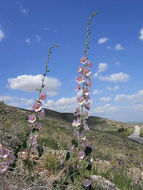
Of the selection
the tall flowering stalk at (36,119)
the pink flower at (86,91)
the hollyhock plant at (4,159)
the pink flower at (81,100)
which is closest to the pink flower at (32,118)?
the tall flowering stalk at (36,119)

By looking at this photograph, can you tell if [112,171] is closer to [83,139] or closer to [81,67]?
[83,139]

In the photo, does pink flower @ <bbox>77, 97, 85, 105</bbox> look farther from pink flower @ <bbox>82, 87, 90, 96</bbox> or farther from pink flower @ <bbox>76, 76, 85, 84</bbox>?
pink flower @ <bbox>76, 76, 85, 84</bbox>

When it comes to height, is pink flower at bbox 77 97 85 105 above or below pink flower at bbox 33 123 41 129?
above

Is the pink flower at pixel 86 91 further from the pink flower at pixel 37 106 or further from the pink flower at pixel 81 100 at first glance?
the pink flower at pixel 37 106

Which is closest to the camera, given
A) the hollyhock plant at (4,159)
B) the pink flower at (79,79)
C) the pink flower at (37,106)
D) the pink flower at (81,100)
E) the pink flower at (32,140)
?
the hollyhock plant at (4,159)

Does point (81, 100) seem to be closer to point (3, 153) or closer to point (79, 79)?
point (79, 79)

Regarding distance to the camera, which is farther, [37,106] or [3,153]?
[37,106]

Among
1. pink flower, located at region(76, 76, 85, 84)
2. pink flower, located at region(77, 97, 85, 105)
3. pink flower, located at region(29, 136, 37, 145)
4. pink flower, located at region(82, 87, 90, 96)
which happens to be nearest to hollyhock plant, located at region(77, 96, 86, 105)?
pink flower, located at region(77, 97, 85, 105)

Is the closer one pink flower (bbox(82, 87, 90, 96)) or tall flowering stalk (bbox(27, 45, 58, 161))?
tall flowering stalk (bbox(27, 45, 58, 161))

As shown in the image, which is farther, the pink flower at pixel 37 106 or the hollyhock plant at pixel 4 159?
the pink flower at pixel 37 106

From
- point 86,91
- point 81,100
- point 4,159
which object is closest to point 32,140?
point 4,159

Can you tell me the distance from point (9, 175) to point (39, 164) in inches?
57.0

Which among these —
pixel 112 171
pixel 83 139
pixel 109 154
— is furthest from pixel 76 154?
pixel 109 154

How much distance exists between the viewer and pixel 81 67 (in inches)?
137
